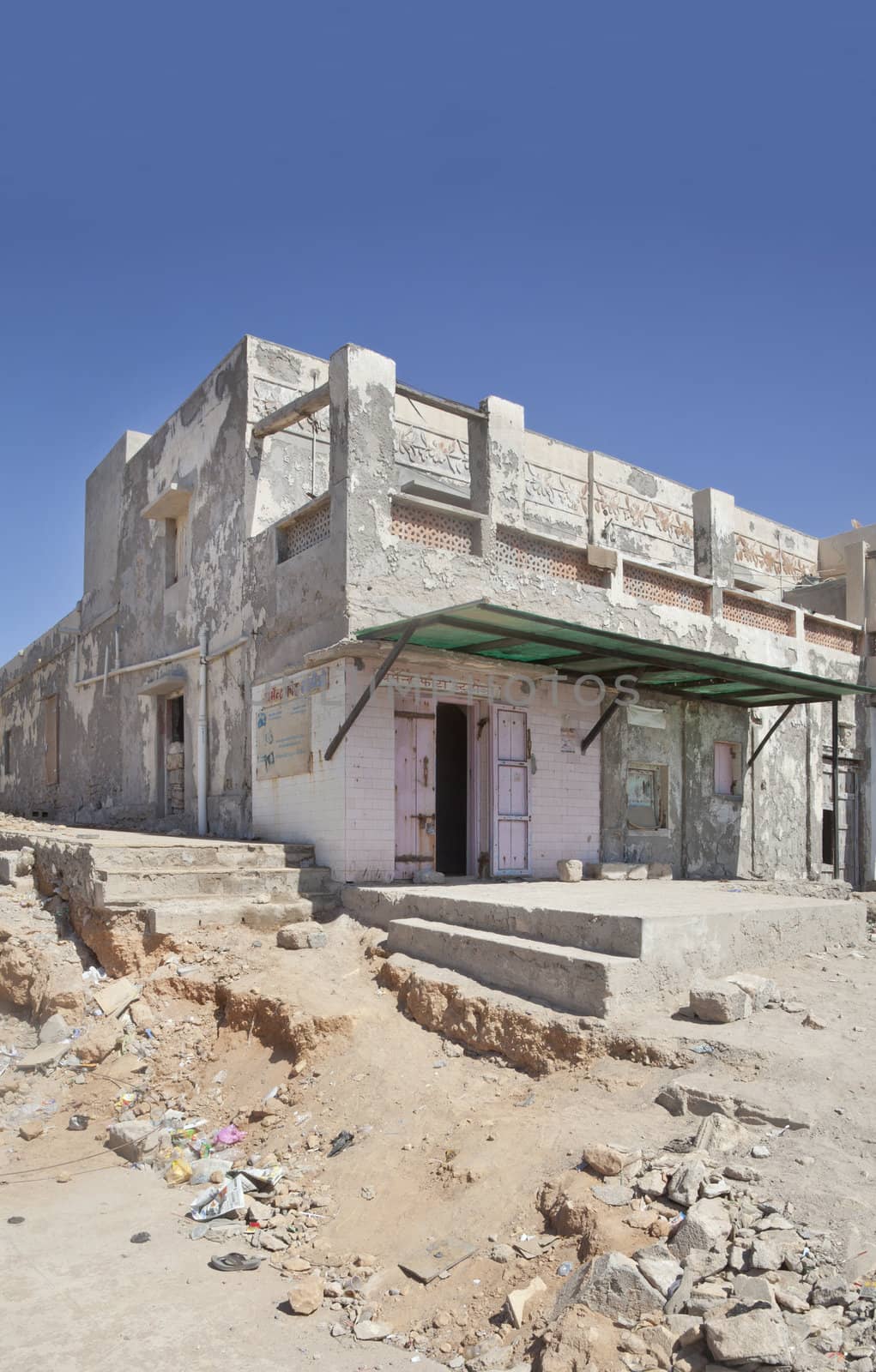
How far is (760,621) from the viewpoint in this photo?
15.2 m

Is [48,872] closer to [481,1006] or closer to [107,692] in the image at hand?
[481,1006]

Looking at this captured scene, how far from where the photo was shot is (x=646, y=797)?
13500 mm

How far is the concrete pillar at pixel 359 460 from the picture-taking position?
399 inches

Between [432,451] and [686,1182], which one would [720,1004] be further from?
[432,451]

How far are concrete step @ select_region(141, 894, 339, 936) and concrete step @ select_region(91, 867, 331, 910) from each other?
10cm

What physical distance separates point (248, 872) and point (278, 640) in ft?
9.75

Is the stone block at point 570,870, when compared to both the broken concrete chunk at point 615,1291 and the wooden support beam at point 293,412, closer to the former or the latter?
the wooden support beam at point 293,412

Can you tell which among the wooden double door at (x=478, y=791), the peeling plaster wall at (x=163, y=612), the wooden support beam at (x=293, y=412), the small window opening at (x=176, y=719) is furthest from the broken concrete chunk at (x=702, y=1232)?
the small window opening at (x=176, y=719)

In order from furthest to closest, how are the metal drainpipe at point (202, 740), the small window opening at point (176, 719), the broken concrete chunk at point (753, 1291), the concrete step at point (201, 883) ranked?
1. the small window opening at point (176, 719)
2. the metal drainpipe at point (202, 740)
3. the concrete step at point (201, 883)
4. the broken concrete chunk at point (753, 1291)

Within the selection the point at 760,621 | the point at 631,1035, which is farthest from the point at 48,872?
the point at 760,621

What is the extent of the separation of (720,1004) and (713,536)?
32.6 ft

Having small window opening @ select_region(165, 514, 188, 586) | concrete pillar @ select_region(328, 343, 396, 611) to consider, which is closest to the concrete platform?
concrete pillar @ select_region(328, 343, 396, 611)

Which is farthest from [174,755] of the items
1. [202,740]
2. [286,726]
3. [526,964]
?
[526,964]

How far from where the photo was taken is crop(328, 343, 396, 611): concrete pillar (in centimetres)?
1012
